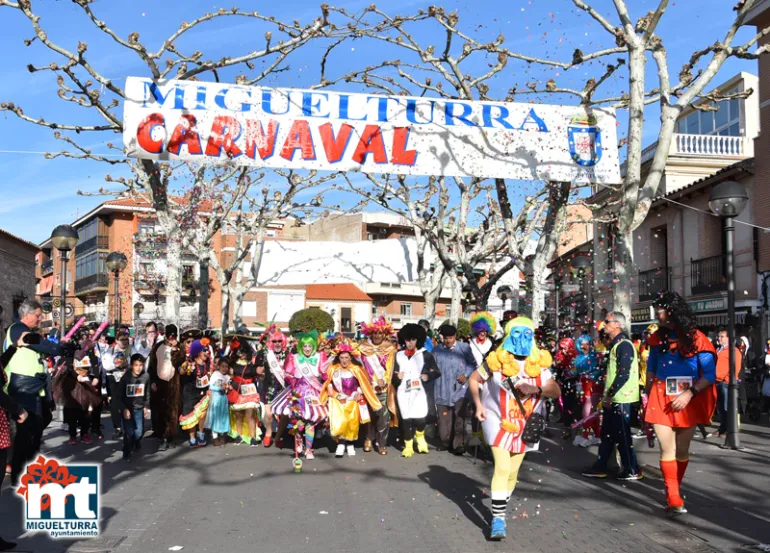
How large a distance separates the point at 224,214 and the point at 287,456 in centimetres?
965

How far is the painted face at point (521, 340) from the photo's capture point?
6.65 metres

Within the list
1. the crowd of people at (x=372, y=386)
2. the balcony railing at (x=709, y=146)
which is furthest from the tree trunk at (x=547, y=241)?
the balcony railing at (x=709, y=146)

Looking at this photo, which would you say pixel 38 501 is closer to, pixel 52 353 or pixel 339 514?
pixel 52 353

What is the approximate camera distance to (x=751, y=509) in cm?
740

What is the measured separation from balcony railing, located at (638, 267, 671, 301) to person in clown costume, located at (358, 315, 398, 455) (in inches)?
676

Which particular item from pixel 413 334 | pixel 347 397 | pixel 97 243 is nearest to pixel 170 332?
pixel 347 397

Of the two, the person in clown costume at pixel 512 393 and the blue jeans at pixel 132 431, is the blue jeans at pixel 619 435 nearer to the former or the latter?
the person in clown costume at pixel 512 393

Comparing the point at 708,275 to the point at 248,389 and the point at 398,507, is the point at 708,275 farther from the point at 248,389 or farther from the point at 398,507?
the point at 398,507

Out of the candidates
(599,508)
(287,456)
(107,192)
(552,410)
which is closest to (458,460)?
(287,456)

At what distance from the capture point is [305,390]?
1083 cm

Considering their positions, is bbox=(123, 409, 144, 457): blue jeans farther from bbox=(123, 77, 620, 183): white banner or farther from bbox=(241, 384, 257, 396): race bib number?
bbox=(123, 77, 620, 183): white banner

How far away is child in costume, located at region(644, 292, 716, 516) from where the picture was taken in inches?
283

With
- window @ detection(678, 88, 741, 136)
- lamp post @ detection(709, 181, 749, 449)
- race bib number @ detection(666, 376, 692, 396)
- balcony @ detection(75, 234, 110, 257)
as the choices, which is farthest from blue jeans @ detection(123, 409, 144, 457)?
balcony @ detection(75, 234, 110, 257)
